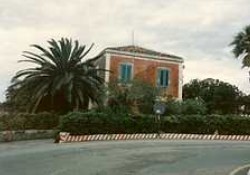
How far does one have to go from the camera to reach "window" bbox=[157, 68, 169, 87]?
56031 millimetres

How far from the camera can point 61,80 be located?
49.9 meters

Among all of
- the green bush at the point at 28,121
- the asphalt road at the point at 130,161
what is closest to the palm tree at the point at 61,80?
the green bush at the point at 28,121

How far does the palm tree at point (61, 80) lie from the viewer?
49.9 meters

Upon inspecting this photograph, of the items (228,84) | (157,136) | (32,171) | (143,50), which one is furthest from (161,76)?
(32,171)

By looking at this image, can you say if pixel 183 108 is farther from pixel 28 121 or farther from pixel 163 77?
pixel 28 121

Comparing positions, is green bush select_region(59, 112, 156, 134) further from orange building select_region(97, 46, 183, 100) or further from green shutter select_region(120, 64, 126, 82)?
green shutter select_region(120, 64, 126, 82)

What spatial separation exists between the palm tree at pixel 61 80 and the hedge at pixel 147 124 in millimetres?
5803

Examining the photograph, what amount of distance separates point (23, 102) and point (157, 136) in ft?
48.3

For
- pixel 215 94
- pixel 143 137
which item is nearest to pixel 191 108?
pixel 143 137

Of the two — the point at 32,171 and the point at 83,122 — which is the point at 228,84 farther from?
the point at 32,171

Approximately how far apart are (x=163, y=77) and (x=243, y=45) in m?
10.6

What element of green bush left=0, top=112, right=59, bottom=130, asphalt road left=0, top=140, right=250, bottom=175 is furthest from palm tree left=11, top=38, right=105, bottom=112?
asphalt road left=0, top=140, right=250, bottom=175

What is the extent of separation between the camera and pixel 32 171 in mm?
20875

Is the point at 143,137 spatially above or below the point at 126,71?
A: below
